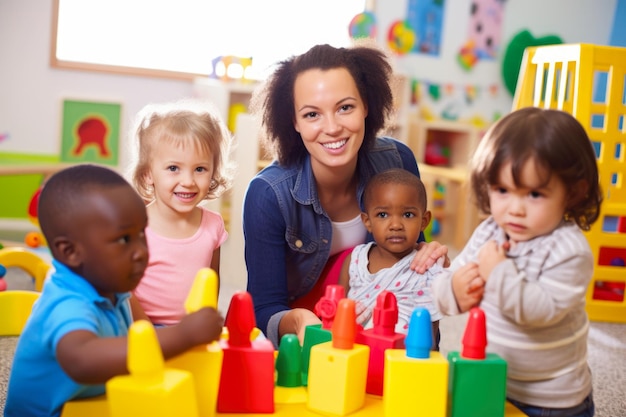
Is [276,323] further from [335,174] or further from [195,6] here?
[195,6]

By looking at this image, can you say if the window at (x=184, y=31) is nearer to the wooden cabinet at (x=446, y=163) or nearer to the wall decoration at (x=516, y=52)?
the wooden cabinet at (x=446, y=163)

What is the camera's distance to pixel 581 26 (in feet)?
15.4

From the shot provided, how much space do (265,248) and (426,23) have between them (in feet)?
10.5

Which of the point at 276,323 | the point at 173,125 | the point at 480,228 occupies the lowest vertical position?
the point at 276,323

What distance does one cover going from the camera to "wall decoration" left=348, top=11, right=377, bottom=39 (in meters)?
4.19

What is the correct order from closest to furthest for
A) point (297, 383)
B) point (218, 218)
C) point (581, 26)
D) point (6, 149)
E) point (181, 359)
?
point (181, 359)
point (297, 383)
point (218, 218)
point (6, 149)
point (581, 26)

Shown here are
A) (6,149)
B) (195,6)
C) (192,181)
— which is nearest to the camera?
(192,181)

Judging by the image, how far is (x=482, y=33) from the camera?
4512 mm

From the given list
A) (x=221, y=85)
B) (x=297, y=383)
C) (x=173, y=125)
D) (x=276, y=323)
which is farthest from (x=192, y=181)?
(x=221, y=85)

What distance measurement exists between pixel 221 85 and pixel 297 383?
104 inches

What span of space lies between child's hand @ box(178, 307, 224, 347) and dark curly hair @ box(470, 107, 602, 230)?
44 cm

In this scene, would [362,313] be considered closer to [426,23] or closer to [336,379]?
[336,379]

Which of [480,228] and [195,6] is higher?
[195,6]

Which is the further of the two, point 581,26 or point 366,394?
point 581,26
